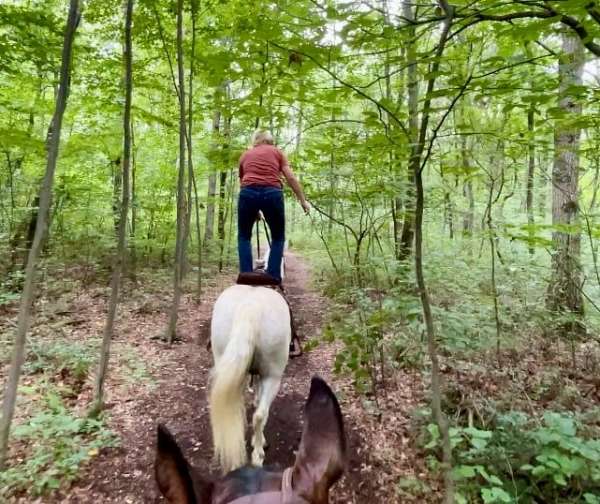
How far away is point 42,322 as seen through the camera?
6.66 m

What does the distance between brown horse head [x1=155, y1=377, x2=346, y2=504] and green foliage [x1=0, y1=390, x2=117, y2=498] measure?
276cm

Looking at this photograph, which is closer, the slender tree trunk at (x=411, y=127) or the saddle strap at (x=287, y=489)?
the saddle strap at (x=287, y=489)

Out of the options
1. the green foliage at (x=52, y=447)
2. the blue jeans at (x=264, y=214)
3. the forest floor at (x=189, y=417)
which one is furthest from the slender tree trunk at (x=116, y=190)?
the green foliage at (x=52, y=447)

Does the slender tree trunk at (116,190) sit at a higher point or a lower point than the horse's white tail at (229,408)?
higher

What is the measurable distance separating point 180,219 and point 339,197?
8.57ft

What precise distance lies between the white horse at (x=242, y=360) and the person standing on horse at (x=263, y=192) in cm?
158

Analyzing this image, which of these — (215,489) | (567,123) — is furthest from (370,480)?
(567,123)

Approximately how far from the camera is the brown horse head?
1150 millimetres

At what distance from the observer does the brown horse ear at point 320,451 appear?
120cm

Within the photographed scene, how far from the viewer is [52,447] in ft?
11.6

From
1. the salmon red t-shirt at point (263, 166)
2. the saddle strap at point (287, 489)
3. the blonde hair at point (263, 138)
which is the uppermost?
the blonde hair at point (263, 138)

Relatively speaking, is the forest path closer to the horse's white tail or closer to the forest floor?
the forest floor

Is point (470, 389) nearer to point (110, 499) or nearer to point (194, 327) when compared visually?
point (110, 499)

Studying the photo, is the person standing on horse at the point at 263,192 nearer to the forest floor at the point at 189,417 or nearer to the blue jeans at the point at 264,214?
the blue jeans at the point at 264,214
